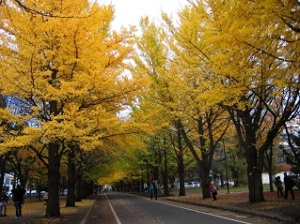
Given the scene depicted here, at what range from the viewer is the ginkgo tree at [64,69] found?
1191 cm

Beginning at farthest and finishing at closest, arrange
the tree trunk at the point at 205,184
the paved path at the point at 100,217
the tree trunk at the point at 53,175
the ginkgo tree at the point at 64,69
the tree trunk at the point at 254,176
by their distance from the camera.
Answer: the tree trunk at the point at 205,184
the tree trunk at the point at 254,176
the tree trunk at the point at 53,175
the paved path at the point at 100,217
the ginkgo tree at the point at 64,69

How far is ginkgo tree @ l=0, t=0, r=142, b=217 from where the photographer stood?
11.9 m

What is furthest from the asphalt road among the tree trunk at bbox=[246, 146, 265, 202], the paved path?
the tree trunk at bbox=[246, 146, 265, 202]

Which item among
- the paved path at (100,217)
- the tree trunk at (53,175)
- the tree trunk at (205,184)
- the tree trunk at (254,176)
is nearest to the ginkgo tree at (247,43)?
the tree trunk at (254,176)

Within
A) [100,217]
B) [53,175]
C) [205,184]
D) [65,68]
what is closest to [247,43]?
[65,68]

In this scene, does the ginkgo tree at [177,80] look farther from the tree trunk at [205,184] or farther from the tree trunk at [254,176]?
the tree trunk at [254,176]

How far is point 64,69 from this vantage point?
43.9ft

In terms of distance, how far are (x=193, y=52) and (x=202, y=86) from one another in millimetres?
1526

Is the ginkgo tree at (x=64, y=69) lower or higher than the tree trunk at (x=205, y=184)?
higher

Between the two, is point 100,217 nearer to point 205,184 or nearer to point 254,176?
point 254,176

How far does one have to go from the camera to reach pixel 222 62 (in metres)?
10.4

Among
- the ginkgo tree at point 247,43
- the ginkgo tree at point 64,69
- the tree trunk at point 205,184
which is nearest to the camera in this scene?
the ginkgo tree at point 247,43

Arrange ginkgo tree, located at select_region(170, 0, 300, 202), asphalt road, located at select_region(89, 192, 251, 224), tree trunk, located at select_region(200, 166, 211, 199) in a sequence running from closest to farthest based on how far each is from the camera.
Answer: ginkgo tree, located at select_region(170, 0, 300, 202)
asphalt road, located at select_region(89, 192, 251, 224)
tree trunk, located at select_region(200, 166, 211, 199)

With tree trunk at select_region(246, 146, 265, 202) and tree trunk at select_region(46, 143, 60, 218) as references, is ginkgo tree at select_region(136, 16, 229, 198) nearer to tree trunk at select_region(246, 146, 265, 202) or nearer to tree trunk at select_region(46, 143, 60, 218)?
tree trunk at select_region(246, 146, 265, 202)
